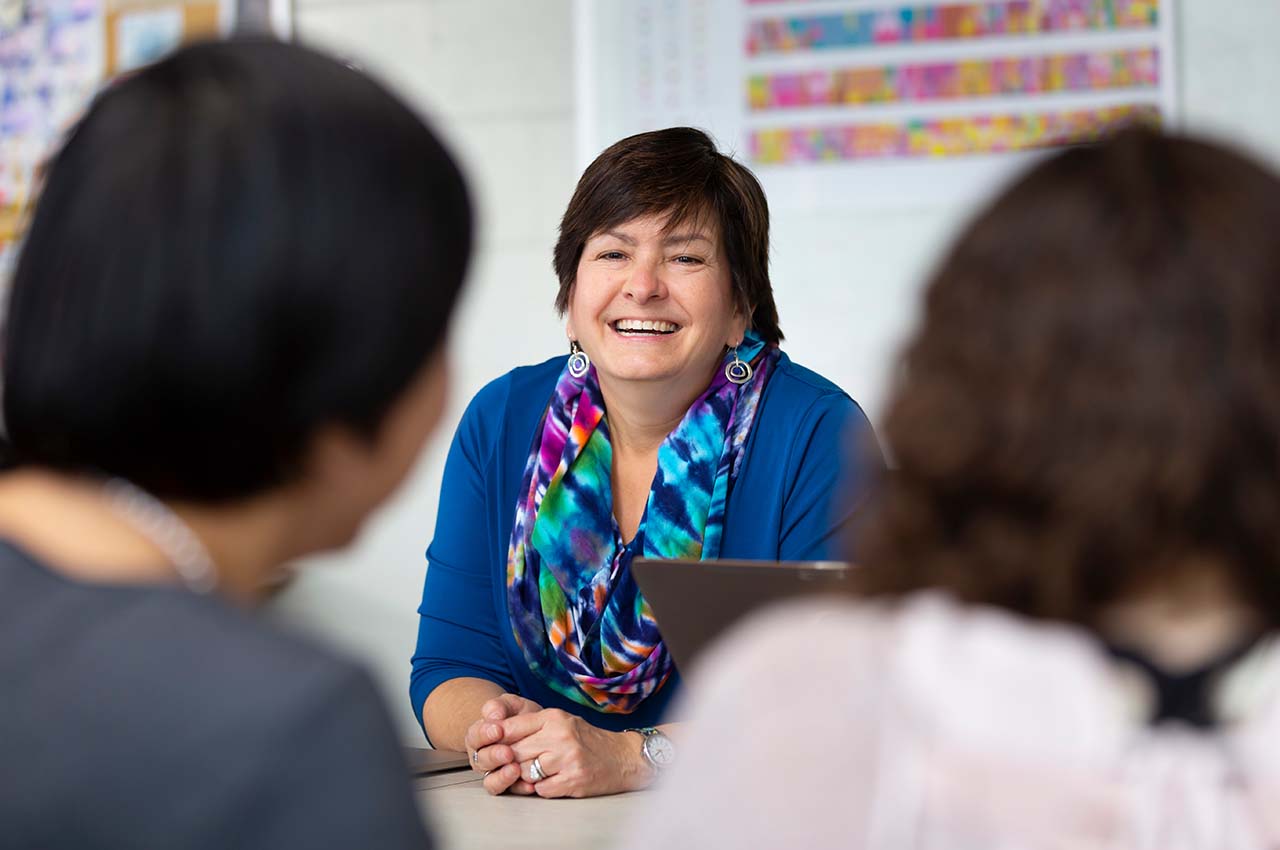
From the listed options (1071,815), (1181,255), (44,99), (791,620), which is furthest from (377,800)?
(44,99)

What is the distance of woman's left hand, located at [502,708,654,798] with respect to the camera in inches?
64.1

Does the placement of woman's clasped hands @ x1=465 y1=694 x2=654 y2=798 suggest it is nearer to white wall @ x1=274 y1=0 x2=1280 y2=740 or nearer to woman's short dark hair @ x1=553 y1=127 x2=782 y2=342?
woman's short dark hair @ x1=553 y1=127 x2=782 y2=342

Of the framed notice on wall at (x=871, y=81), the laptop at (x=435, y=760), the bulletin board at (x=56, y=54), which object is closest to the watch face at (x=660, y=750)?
the laptop at (x=435, y=760)

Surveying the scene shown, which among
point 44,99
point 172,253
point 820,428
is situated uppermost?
point 44,99

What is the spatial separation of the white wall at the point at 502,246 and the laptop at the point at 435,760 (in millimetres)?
1605

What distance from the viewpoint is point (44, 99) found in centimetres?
408

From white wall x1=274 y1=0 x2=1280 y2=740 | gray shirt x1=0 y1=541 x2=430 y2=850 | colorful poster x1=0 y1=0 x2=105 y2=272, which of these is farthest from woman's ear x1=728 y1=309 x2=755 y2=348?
colorful poster x1=0 y1=0 x2=105 y2=272

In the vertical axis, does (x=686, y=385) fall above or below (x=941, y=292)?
below

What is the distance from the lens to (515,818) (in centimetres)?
151

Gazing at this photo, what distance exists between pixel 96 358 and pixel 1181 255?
59 cm

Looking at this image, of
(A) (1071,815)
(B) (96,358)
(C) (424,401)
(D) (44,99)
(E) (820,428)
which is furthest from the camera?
(D) (44,99)

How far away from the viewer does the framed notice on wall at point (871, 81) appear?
131 inches

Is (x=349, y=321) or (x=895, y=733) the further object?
(x=349, y=321)

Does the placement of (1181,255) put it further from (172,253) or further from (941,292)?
(172,253)
